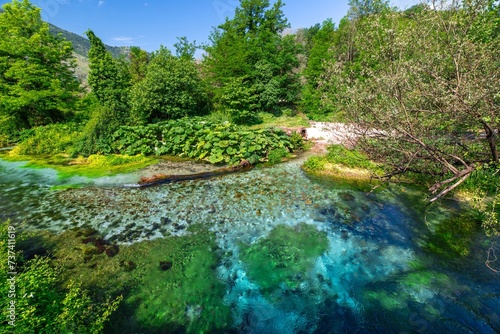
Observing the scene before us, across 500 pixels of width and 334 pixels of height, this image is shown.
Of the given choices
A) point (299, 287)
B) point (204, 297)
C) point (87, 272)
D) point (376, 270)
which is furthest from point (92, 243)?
point (376, 270)

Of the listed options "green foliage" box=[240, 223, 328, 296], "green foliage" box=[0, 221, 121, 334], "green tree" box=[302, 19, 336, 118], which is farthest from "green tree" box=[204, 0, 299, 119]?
"green foliage" box=[0, 221, 121, 334]

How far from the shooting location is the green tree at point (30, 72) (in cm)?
1744

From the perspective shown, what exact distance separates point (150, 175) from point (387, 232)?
32.0 ft

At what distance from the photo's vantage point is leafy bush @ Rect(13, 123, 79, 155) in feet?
50.6

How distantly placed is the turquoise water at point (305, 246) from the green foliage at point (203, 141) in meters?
2.78

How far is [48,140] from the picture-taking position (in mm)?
16156

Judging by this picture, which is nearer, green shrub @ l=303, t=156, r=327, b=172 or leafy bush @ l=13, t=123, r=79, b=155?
green shrub @ l=303, t=156, r=327, b=172

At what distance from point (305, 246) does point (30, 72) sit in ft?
80.5

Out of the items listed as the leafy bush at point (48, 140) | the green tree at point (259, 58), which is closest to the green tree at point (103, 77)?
the leafy bush at point (48, 140)

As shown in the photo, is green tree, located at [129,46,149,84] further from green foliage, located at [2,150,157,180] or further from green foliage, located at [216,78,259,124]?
green foliage, located at [2,150,157,180]

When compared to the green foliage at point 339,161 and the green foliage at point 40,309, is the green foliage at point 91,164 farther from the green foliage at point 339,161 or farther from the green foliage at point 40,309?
the green foliage at point 339,161

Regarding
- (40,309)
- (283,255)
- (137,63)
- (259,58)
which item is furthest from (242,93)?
(137,63)

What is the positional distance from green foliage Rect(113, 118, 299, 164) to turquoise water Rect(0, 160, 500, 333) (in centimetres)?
278

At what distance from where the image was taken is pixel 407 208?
7.21 metres
